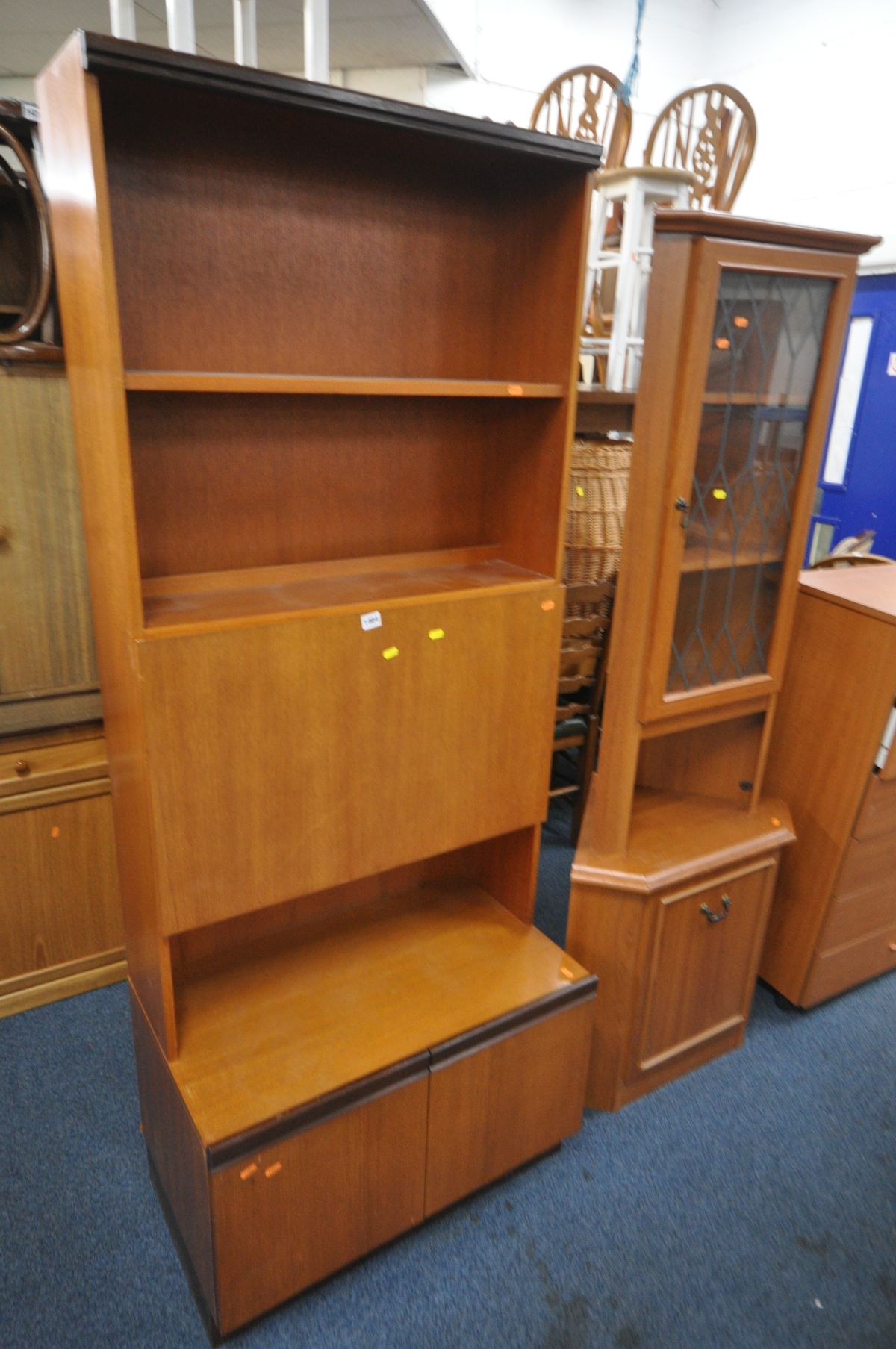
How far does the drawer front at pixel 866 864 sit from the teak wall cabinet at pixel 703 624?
0.21m

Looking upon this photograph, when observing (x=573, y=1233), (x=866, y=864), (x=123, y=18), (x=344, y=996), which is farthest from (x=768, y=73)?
(x=573, y=1233)

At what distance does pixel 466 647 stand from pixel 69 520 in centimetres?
107

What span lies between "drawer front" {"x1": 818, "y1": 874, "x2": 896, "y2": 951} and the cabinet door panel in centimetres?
103

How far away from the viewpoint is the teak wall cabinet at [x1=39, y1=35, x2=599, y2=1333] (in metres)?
1.21

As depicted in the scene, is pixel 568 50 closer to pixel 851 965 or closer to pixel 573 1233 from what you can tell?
pixel 851 965

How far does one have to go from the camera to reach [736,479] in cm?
171

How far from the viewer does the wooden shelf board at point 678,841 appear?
Result: 178 cm

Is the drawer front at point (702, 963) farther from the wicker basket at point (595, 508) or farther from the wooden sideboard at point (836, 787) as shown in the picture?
the wicker basket at point (595, 508)

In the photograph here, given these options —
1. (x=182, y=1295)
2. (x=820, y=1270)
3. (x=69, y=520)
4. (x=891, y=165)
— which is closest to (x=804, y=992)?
(x=820, y=1270)

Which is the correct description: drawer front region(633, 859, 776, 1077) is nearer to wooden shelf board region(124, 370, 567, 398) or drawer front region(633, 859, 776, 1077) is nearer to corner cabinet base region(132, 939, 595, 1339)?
corner cabinet base region(132, 939, 595, 1339)

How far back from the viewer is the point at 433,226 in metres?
1.51

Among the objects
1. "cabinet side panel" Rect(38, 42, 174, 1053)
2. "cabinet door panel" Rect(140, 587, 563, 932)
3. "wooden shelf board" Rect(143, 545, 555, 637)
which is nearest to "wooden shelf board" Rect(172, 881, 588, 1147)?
"cabinet side panel" Rect(38, 42, 174, 1053)

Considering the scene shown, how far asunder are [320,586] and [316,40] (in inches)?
41.9

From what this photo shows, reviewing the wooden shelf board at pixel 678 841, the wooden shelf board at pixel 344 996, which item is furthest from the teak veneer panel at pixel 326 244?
the wooden shelf board at pixel 344 996
